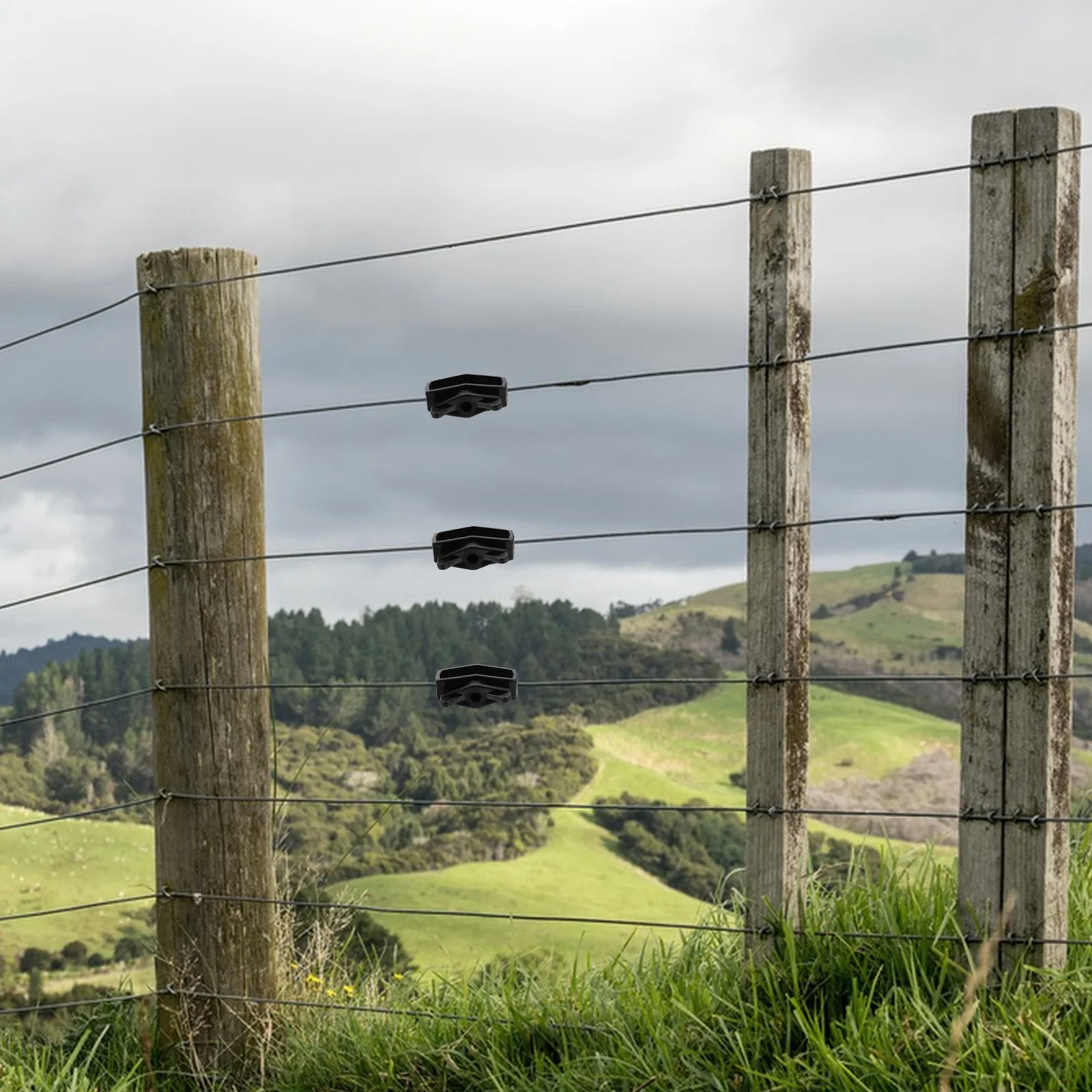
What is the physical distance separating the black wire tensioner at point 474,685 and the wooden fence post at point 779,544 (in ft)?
2.63

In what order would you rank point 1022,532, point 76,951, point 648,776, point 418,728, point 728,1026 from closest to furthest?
1. point 1022,532
2. point 728,1026
3. point 76,951
4. point 418,728
5. point 648,776

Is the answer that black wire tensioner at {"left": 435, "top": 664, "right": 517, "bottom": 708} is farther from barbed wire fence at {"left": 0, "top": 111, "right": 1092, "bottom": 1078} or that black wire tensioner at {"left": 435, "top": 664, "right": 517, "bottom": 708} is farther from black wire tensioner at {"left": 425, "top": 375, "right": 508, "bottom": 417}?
black wire tensioner at {"left": 425, "top": 375, "right": 508, "bottom": 417}

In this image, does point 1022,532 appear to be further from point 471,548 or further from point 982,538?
point 471,548

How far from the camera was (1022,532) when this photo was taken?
4.31 m

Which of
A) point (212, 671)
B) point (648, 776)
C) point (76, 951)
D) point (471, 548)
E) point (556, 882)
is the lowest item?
point (556, 882)

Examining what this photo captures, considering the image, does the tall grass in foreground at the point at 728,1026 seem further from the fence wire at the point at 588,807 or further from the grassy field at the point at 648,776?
the grassy field at the point at 648,776

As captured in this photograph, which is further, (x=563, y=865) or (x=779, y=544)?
(x=563, y=865)

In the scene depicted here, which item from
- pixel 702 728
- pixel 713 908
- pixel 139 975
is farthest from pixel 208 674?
pixel 702 728

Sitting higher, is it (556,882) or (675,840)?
(675,840)

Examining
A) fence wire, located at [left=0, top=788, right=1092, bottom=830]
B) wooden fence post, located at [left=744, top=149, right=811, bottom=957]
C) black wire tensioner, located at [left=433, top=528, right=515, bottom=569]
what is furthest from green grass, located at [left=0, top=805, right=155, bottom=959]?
wooden fence post, located at [left=744, top=149, right=811, bottom=957]

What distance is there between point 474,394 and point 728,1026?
7.29 ft

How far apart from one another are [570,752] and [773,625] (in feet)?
91.8

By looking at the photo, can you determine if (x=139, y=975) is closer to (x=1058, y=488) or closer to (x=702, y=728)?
(x=1058, y=488)

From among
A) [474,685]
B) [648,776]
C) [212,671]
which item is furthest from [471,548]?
[648,776]
